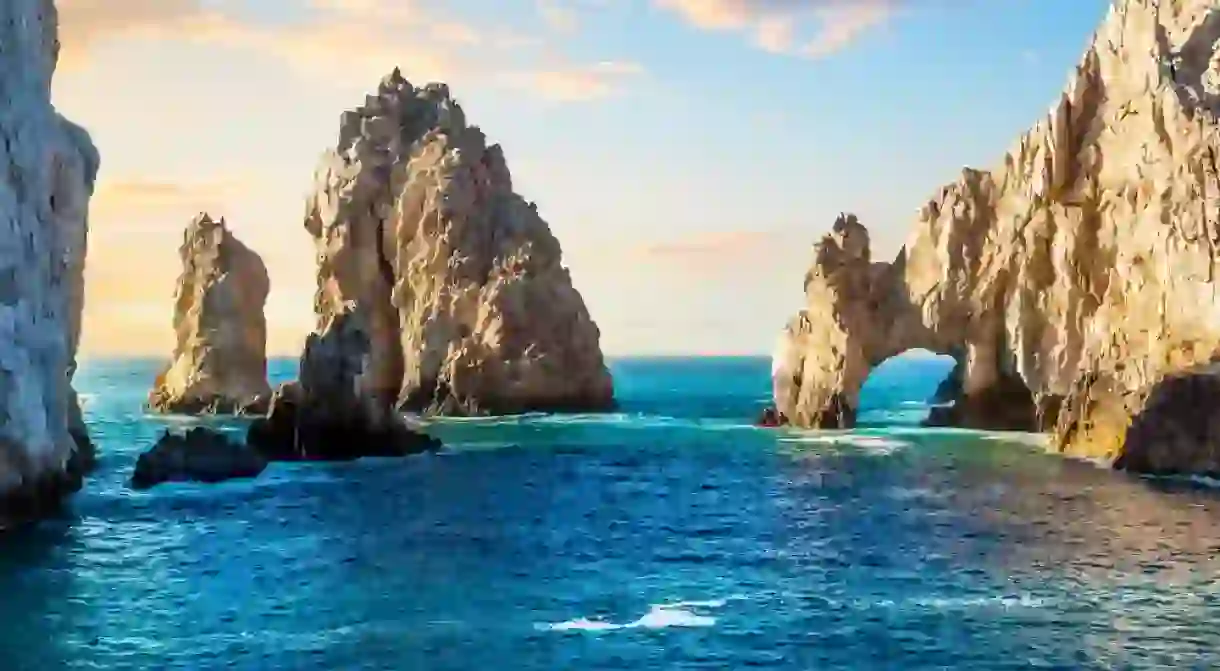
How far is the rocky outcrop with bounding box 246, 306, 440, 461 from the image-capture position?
242ft

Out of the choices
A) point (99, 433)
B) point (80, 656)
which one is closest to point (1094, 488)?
point (80, 656)

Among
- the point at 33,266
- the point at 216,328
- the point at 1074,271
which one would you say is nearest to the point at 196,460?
the point at 33,266

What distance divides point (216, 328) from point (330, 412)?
40.7 meters

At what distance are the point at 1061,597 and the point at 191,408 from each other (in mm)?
89809

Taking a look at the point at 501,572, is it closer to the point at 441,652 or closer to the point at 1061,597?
the point at 441,652

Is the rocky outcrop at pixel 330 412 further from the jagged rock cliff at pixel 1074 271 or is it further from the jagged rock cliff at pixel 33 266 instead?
the jagged rock cliff at pixel 1074 271

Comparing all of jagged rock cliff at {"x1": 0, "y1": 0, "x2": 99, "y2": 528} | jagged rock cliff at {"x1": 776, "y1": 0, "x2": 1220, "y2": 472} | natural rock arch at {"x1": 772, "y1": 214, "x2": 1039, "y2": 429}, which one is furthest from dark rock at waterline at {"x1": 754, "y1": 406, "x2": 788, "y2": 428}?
jagged rock cliff at {"x1": 0, "y1": 0, "x2": 99, "y2": 528}

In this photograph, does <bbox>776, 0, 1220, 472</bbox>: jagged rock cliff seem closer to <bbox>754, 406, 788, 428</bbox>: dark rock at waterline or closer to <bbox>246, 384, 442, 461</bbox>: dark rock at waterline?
<bbox>754, 406, 788, 428</bbox>: dark rock at waterline

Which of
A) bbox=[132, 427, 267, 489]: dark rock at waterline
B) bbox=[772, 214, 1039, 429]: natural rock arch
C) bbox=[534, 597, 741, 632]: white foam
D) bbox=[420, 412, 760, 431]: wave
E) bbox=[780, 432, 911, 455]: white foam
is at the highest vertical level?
bbox=[772, 214, 1039, 429]: natural rock arch

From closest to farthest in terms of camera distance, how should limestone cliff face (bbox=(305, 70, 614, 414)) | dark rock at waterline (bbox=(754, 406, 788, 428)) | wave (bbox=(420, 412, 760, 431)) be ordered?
1. dark rock at waterline (bbox=(754, 406, 788, 428))
2. wave (bbox=(420, 412, 760, 431))
3. limestone cliff face (bbox=(305, 70, 614, 414))

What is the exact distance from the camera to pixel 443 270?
116m

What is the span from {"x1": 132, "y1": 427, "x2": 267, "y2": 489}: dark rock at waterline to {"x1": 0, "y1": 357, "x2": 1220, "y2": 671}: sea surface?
1.20m

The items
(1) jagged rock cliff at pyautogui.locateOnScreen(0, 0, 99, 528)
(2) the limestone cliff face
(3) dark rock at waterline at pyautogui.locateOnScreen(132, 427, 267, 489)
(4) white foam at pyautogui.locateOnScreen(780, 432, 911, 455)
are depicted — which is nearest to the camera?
(1) jagged rock cliff at pyautogui.locateOnScreen(0, 0, 99, 528)

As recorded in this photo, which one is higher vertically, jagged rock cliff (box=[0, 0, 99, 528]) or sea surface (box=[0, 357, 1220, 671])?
jagged rock cliff (box=[0, 0, 99, 528])
